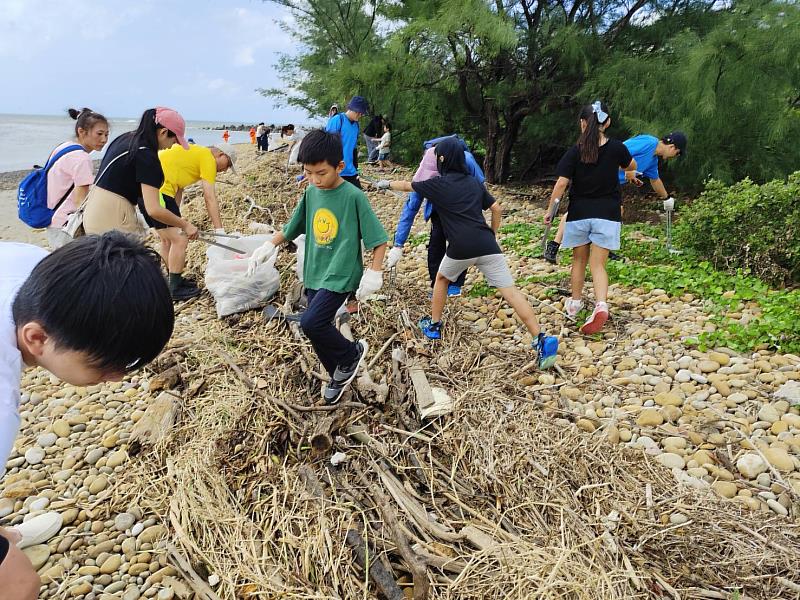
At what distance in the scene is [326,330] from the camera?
8.91 feet

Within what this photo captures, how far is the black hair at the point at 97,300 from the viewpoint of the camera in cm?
104

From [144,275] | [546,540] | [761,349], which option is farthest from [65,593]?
[761,349]

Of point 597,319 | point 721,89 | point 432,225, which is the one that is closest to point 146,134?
point 432,225

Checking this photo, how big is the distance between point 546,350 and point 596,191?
138 cm

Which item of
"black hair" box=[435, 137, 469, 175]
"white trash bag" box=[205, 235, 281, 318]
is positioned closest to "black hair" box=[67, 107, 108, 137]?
"white trash bag" box=[205, 235, 281, 318]

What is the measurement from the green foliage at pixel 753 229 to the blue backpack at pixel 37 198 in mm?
5651

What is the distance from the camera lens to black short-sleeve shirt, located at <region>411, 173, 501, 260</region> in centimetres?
330

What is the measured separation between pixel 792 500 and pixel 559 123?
8300 mm

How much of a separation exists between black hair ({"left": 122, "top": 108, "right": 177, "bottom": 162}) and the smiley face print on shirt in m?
1.60

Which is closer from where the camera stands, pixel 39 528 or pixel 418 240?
pixel 39 528

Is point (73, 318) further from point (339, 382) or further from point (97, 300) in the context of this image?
point (339, 382)

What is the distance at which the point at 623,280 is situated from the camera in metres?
4.64

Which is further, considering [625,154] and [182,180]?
[182,180]

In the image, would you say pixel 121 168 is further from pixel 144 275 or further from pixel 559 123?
pixel 559 123
